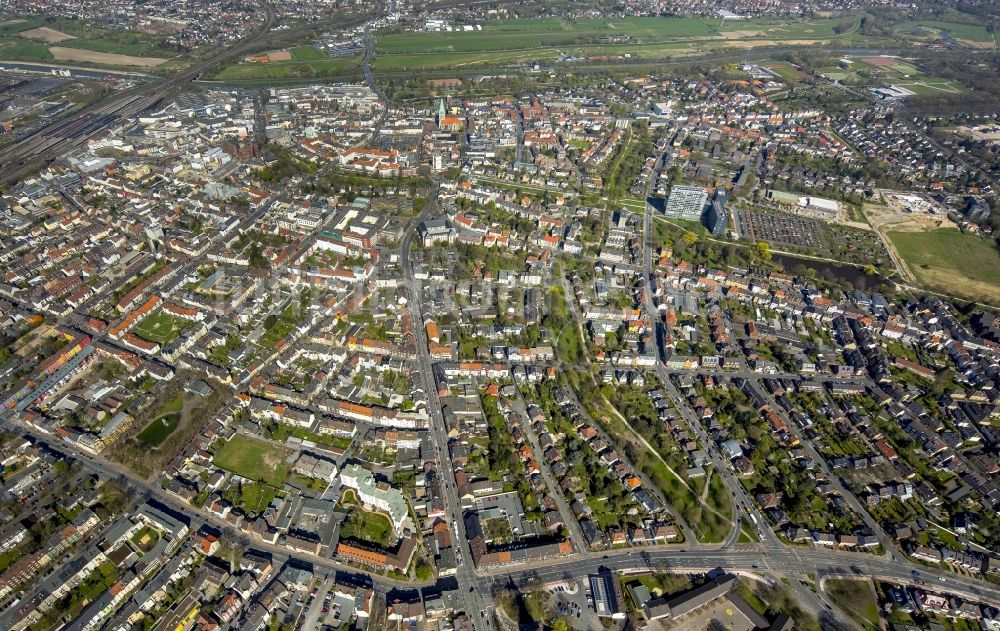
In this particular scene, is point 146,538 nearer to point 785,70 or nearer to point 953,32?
point 785,70

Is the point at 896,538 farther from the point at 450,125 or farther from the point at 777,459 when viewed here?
the point at 450,125

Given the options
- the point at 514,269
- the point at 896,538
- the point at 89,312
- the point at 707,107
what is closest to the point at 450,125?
the point at 514,269

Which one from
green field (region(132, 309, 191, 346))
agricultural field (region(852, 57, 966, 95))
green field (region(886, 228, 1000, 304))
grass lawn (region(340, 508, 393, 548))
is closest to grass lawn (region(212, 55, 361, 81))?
green field (region(132, 309, 191, 346))

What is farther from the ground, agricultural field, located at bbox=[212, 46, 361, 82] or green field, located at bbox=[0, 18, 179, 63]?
green field, located at bbox=[0, 18, 179, 63]

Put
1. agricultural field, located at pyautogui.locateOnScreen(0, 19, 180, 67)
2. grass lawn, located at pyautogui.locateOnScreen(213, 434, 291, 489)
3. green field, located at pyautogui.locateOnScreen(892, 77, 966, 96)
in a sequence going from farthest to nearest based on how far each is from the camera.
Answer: green field, located at pyautogui.locateOnScreen(892, 77, 966, 96), agricultural field, located at pyautogui.locateOnScreen(0, 19, 180, 67), grass lawn, located at pyautogui.locateOnScreen(213, 434, 291, 489)

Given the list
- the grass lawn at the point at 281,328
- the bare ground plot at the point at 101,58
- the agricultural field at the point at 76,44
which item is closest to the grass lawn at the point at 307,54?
the agricultural field at the point at 76,44

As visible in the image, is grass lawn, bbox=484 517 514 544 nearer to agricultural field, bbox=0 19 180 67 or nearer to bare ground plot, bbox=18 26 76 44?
agricultural field, bbox=0 19 180 67
